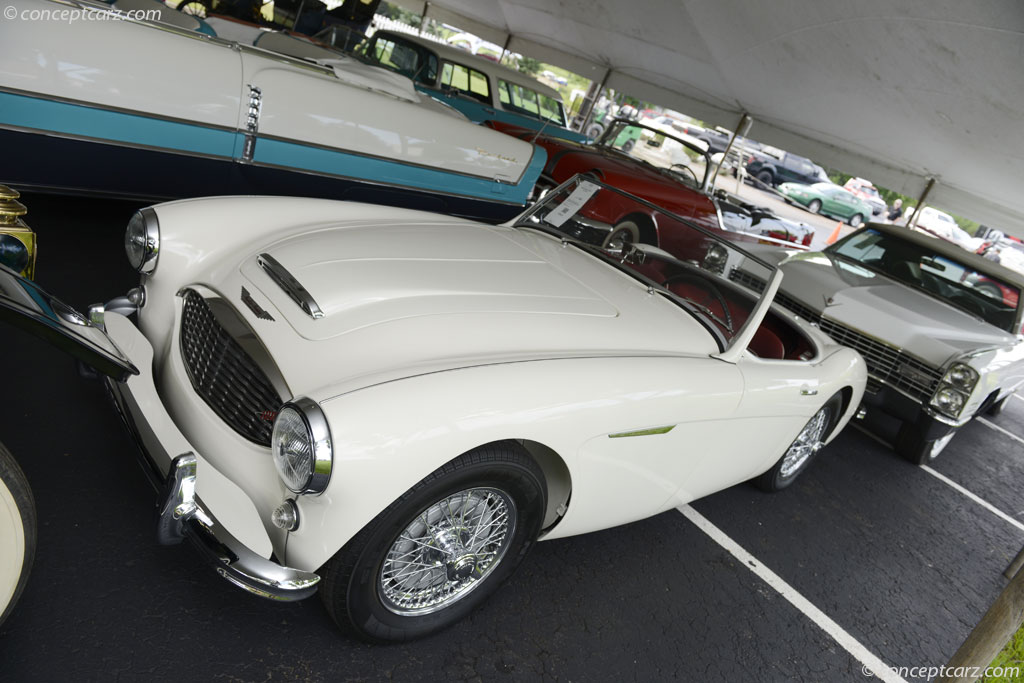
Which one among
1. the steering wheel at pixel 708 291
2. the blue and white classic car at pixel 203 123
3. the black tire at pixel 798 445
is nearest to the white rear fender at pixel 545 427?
the steering wheel at pixel 708 291

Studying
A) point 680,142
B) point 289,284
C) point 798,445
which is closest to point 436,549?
point 289,284

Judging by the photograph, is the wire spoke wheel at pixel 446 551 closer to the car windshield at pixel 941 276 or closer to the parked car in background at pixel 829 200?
the car windshield at pixel 941 276

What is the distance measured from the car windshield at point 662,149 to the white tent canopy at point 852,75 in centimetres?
179

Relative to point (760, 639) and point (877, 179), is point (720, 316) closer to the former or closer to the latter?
point (760, 639)

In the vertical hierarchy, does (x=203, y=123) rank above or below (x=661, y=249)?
below

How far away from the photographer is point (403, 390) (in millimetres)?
1891

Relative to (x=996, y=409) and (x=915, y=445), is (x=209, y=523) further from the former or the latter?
(x=996, y=409)

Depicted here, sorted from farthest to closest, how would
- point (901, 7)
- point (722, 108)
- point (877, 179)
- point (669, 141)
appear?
1. point (722, 108)
2. point (877, 179)
3. point (669, 141)
4. point (901, 7)

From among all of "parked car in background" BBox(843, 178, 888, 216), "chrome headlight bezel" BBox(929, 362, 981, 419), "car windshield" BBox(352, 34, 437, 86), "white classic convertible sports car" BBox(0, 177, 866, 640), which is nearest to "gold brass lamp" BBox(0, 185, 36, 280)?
"white classic convertible sports car" BBox(0, 177, 866, 640)

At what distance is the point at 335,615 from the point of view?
203 cm

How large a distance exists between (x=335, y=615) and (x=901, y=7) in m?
6.96

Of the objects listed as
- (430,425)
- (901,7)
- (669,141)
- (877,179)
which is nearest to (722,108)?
(877,179)

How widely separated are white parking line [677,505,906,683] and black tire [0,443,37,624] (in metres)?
2.85

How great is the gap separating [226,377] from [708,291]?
6.93 feet
